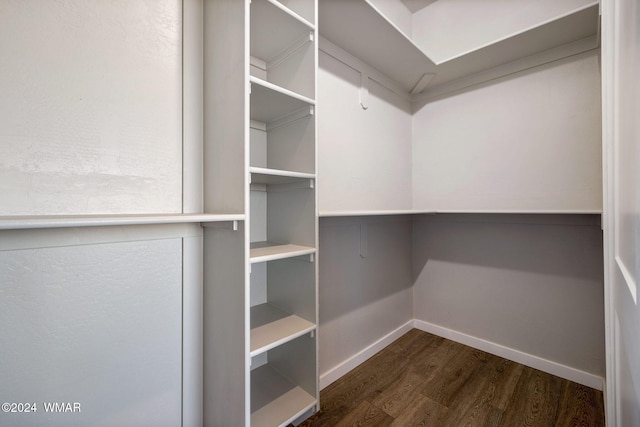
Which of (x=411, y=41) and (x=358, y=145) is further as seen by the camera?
(x=358, y=145)

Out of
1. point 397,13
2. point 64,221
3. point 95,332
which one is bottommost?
point 95,332

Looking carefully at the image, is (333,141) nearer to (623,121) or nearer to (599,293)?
(623,121)

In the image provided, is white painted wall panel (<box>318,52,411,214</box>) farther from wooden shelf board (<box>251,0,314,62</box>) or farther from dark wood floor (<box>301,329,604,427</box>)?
dark wood floor (<box>301,329,604,427</box>)

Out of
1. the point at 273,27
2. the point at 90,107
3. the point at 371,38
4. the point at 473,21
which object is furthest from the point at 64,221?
the point at 473,21

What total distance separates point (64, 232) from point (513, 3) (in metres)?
2.92

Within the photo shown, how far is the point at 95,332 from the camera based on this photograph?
0.94 metres

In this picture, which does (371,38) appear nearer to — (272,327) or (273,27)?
(273,27)

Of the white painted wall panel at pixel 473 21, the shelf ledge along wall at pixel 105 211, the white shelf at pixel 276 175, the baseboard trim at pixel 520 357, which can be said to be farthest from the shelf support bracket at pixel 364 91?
A: the baseboard trim at pixel 520 357

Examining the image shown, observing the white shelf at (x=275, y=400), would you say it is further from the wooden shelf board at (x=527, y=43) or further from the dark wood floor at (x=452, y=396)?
the wooden shelf board at (x=527, y=43)

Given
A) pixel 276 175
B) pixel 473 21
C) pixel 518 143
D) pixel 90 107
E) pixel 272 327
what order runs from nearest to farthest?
1. pixel 90 107
2. pixel 276 175
3. pixel 272 327
4. pixel 518 143
5. pixel 473 21

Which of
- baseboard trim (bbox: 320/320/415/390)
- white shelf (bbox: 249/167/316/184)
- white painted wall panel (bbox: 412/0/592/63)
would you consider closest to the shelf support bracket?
Answer: white painted wall panel (bbox: 412/0/592/63)

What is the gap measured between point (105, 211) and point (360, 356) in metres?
1.78

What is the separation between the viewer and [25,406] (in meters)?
0.83

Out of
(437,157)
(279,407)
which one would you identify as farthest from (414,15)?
(279,407)
